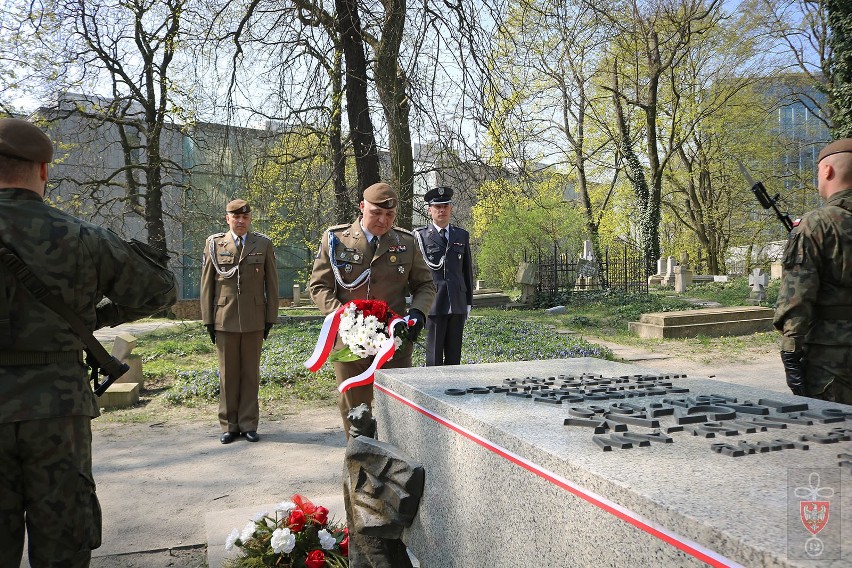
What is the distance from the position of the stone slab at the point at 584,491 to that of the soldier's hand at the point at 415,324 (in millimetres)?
630

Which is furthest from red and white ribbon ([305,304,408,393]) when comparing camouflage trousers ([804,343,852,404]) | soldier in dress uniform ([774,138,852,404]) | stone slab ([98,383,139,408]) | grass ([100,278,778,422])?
stone slab ([98,383,139,408])

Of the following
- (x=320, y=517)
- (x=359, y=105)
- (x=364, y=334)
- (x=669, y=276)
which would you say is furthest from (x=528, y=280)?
(x=320, y=517)

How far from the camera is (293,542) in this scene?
125 inches

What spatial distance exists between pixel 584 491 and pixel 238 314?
4876mm

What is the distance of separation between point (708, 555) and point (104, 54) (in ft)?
54.5

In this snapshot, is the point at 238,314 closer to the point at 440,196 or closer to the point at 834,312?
the point at 440,196

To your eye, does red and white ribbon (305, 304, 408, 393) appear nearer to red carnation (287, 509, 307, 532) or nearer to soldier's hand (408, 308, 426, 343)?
soldier's hand (408, 308, 426, 343)

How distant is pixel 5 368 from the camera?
2432 mm

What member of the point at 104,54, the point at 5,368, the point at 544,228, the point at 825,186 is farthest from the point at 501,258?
the point at 5,368

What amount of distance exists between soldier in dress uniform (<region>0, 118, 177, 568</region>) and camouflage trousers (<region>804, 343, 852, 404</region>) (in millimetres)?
3457

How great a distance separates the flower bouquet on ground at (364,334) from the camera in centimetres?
361

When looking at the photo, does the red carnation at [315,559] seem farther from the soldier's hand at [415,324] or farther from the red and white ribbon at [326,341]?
the soldier's hand at [415,324]

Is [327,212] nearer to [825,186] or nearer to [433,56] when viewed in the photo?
[433,56]

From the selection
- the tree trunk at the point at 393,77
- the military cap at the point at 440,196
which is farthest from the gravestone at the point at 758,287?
the military cap at the point at 440,196
